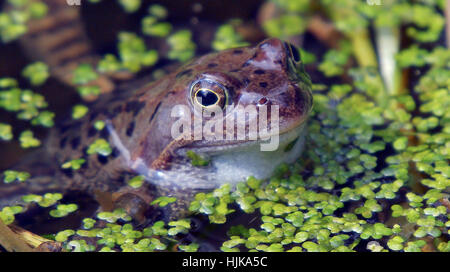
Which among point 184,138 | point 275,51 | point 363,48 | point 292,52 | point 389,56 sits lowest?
point 184,138

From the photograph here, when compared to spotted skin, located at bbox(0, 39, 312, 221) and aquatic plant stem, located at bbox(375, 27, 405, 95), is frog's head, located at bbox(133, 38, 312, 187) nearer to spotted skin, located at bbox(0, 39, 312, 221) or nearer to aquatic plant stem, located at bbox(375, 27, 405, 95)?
spotted skin, located at bbox(0, 39, 312, 221)

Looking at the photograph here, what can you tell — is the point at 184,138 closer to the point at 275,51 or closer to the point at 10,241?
the point at 275,51

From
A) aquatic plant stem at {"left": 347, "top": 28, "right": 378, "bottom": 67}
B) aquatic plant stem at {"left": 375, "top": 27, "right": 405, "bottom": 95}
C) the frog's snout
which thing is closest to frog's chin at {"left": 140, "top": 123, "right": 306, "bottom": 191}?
the frog's snout

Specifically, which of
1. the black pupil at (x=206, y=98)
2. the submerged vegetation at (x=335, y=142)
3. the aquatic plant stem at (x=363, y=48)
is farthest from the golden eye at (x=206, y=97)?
the aquatic plant stem at (x=363, y=48)

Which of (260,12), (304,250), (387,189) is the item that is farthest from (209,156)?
(260,12)

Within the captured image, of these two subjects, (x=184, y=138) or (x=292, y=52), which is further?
(x=292, y=52)

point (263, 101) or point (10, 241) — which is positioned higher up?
point (263, 101)

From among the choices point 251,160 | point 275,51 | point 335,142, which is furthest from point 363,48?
point 251,160
